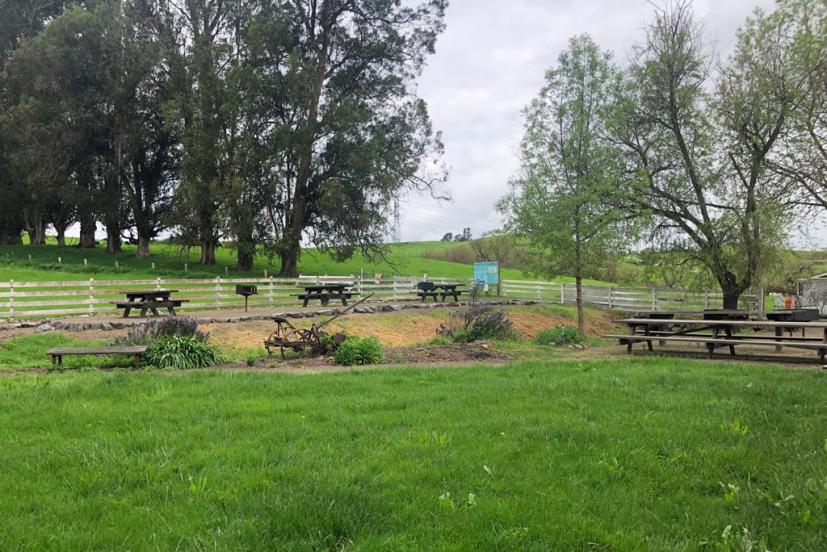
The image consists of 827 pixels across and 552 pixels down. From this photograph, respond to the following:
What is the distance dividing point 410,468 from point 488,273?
28691 millimetres

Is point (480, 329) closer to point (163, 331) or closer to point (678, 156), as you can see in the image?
point (163, 331)

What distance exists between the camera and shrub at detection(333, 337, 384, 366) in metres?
9.84

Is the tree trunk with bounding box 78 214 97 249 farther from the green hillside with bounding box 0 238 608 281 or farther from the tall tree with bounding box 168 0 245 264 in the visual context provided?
the tall tree with bounding box 168 0 245 264

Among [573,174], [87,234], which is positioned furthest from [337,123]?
[87,234]

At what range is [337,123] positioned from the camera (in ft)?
100

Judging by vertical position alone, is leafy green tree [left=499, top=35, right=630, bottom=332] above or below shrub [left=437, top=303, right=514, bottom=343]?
above

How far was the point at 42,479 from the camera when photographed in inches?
151

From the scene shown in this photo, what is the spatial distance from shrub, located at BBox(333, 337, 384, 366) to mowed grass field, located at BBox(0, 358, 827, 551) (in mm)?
2934

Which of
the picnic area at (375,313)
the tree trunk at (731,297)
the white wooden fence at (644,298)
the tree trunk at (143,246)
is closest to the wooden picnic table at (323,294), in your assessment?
the picnic area at (375,313)

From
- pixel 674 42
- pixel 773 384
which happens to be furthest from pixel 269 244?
pixel 773 384

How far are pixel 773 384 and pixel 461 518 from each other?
6.11 m

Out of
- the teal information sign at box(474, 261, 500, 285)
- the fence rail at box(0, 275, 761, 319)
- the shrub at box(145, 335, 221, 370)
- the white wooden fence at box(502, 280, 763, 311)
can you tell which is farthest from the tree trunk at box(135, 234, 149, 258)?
the shrub at box(145, 335, 221, 370)

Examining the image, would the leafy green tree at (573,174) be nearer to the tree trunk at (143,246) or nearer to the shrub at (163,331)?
the shrub at (163,331)

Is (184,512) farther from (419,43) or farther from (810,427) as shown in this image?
(419,43)
